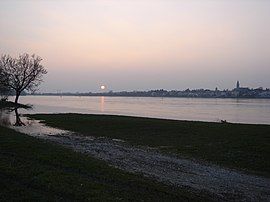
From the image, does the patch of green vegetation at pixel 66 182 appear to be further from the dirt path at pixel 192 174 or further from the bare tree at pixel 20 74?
the bare tree at pixel 20 74

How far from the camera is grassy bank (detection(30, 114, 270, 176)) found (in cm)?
2156

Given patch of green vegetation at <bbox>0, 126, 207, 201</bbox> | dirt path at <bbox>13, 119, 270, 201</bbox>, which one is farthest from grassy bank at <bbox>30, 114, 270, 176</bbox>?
patch of green vegetation at <bbox>0, 126, 207, 201</bbox>

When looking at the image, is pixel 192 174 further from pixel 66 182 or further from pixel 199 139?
pixel 199 139

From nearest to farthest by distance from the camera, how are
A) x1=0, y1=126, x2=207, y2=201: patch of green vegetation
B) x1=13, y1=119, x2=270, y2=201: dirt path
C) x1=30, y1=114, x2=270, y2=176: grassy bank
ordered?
x1=0, y1=126, x2=207, y2=201: patch of green vegetation, x1=13, y1=119, x2=270, y2=201: dirt path, x1=30, y1=114, x2=270, y2=176: grassy bank

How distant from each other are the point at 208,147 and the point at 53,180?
16.4 m

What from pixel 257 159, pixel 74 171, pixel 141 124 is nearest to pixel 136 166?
pixel 74 171

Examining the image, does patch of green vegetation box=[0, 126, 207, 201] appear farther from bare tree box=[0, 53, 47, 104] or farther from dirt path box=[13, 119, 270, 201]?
bare tree box=[0, 53, 47, 104]

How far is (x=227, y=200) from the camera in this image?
40.9 feet

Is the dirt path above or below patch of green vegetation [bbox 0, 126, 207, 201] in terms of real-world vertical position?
below

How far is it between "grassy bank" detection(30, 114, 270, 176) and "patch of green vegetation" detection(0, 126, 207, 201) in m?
8.92

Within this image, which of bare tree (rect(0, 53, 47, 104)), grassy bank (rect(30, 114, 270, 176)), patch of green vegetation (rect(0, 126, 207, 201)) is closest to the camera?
patch of green vegetation (rect(0, 126, 207, 201))

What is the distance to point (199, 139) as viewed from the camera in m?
29.3

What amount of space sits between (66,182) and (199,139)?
19892 millimetres

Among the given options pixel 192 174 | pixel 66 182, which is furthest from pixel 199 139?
pixel 66 182
